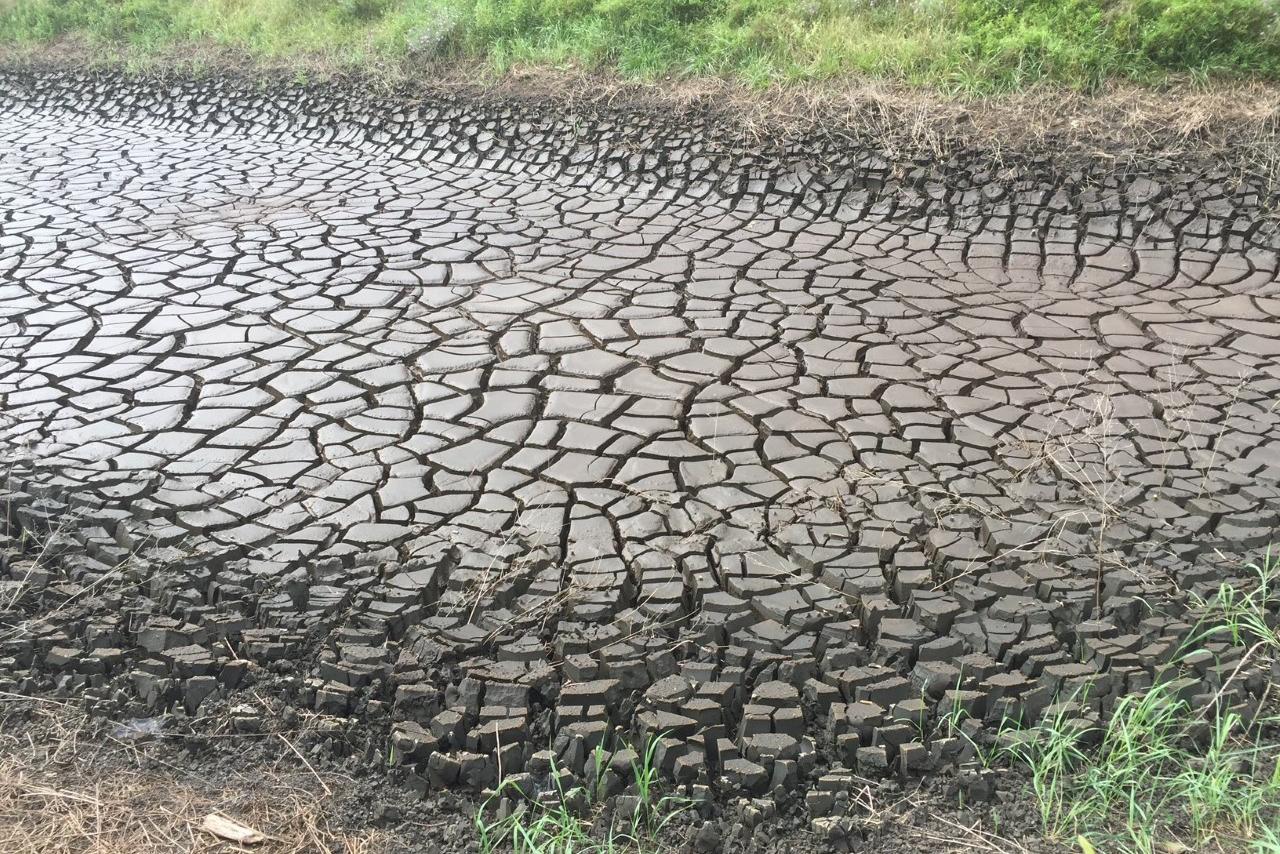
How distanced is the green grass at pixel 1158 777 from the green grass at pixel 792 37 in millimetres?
5314

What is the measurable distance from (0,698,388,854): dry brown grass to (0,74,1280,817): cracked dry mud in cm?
21

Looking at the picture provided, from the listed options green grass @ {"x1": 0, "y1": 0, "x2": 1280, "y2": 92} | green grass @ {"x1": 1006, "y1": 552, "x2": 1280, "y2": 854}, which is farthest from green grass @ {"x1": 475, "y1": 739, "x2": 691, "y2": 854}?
green grass @ {"x1": 0, "y1": 0, "x2": 1280, "y2": 92}

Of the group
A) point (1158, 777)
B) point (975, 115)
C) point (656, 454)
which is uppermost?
point (975, 115)

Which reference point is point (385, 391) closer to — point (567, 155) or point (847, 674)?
point (847, 674)

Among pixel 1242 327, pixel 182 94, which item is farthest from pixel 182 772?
pixel 182 94

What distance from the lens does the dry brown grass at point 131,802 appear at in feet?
8.25

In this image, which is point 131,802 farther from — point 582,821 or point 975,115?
point 975,115

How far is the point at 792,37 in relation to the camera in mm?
8070

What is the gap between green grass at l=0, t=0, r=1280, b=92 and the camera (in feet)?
23.1

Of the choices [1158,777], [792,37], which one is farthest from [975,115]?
[1158,777]

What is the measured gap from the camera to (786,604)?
3.19 m

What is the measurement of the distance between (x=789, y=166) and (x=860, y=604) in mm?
4393

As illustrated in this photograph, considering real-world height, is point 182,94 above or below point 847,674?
above

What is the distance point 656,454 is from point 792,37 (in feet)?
17.0
